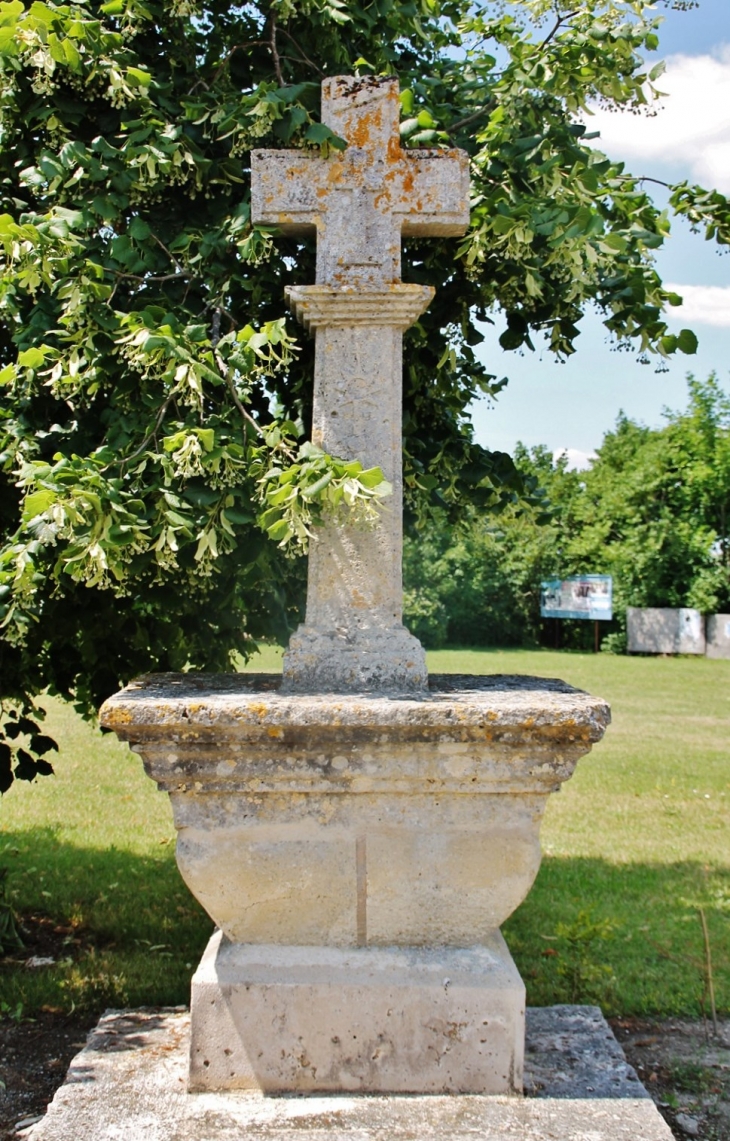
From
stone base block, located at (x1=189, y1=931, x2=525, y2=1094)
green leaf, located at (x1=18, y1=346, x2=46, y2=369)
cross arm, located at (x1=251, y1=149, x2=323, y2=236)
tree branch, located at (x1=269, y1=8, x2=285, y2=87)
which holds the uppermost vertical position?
tree branch, located at (x1=269, y1=8, x2=285, y2=87)

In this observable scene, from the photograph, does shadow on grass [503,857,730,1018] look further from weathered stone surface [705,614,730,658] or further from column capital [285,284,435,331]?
weathered stone surface [705,614,730,658]

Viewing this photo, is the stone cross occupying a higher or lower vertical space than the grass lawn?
higher

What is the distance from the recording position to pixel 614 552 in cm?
2662

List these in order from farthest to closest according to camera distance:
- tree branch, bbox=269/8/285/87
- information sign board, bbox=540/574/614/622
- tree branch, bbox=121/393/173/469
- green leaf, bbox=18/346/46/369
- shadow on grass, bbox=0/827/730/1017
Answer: information sign board, bbox=540/574/614/622 < shadow on grass, bbox=0/827/730/1017 < tree branch, bbox=269/8/285/87 < green leaf, bbox=18/346/46/369 < tree branch, bbox=121/393/173/469

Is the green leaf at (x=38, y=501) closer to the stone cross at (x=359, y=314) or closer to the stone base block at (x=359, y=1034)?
the stone cross at (x=359, y=314)

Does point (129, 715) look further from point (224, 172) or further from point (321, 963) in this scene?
point (224, 172)

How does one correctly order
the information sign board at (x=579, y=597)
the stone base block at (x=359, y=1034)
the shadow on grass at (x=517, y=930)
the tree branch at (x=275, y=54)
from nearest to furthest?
the stone base block at (x=359, y=1034) → the tree branch at (x=275, y=54) → the shadow on grass at (x=517, y=930) → the information sign board at (x=579, y=597)

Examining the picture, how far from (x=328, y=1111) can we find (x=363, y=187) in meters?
2.52

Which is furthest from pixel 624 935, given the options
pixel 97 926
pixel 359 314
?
pixel 359 314

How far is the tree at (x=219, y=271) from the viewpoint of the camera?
110 inches

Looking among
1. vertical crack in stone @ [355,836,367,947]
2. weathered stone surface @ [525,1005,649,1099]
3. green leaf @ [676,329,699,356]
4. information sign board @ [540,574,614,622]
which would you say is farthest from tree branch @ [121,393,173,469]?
information sign board @ [540,574,614,622]

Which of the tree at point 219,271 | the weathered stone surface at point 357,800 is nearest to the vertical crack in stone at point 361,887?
the weathered stone surface at point 357,800

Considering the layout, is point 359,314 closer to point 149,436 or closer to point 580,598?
point 149,436

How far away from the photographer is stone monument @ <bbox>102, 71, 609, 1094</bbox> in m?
2.59
